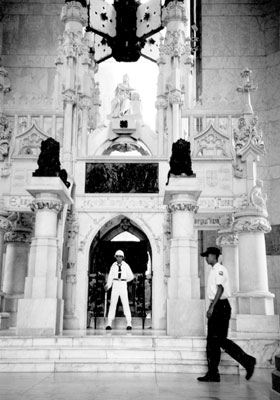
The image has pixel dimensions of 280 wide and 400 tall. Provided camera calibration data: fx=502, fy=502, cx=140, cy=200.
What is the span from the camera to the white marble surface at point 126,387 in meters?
5.50

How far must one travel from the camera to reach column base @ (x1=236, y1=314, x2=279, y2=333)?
11576mm

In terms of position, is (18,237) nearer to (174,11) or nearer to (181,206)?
(181,206)

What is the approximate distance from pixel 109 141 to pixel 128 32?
4.85 metres

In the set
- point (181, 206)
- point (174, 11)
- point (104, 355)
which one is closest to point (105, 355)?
point (104, 355)

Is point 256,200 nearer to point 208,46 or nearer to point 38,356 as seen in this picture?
point 38,356

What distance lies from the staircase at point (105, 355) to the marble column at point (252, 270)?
3.34 m

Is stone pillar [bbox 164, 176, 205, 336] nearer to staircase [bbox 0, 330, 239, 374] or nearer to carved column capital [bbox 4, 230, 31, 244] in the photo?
staircase [bbox 0, 330, 239, 374]

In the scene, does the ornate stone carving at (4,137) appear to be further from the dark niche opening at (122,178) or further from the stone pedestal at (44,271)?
the stone pedestal at (44,271)

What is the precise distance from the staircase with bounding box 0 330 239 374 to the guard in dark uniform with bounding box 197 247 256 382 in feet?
2.54

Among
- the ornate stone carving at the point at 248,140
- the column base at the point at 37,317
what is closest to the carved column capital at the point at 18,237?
the column base at the point at 37,317

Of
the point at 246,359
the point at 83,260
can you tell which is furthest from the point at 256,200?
the point at 246,359

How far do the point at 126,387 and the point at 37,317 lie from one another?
4.99 meters

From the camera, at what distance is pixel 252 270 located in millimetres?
12602

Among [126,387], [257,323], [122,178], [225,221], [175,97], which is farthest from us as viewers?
[175,97]
